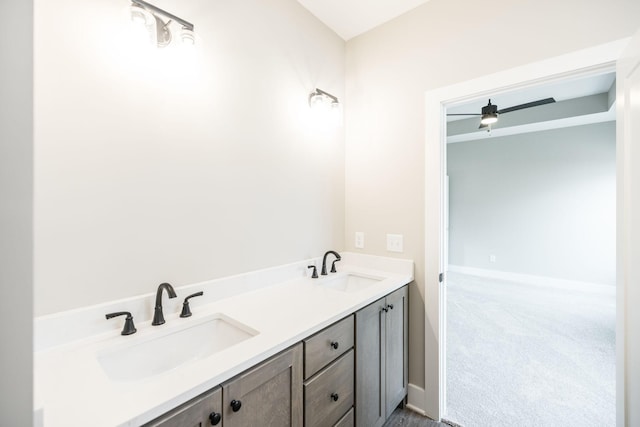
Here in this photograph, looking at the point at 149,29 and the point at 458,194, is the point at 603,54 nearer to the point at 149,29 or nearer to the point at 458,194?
the point at 149,29

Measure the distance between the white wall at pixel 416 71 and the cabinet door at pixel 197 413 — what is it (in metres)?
1.40

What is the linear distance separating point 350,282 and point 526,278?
4243 millimetres

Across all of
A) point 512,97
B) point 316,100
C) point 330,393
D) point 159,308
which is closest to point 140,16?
point 316,100

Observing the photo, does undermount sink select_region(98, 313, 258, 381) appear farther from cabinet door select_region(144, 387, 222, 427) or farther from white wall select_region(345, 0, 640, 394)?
white wall select_region(345, 0, 640, 394)

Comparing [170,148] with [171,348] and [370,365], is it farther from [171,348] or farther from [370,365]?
[370,365]

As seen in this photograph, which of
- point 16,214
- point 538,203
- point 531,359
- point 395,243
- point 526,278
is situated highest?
point 538,203

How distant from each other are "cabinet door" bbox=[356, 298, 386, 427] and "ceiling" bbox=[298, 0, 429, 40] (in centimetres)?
190

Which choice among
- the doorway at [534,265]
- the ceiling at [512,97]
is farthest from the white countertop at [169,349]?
the ceiling at [512,97]

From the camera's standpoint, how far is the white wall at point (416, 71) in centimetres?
135

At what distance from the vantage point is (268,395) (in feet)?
3.02

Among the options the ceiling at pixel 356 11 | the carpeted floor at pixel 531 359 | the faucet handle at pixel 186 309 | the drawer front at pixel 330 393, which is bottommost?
the carpeted floor at pixel 531 359

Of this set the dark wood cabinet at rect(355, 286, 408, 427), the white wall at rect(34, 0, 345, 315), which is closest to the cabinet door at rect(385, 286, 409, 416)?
the dark wood cabinet at rect(355, 286, 408, 427)

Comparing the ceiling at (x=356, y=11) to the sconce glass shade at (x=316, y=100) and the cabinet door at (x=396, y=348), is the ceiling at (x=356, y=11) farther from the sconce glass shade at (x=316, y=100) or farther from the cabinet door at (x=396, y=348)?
the cabinet door at (x=396, y=348)

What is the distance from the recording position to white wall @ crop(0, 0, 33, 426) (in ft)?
1.16
